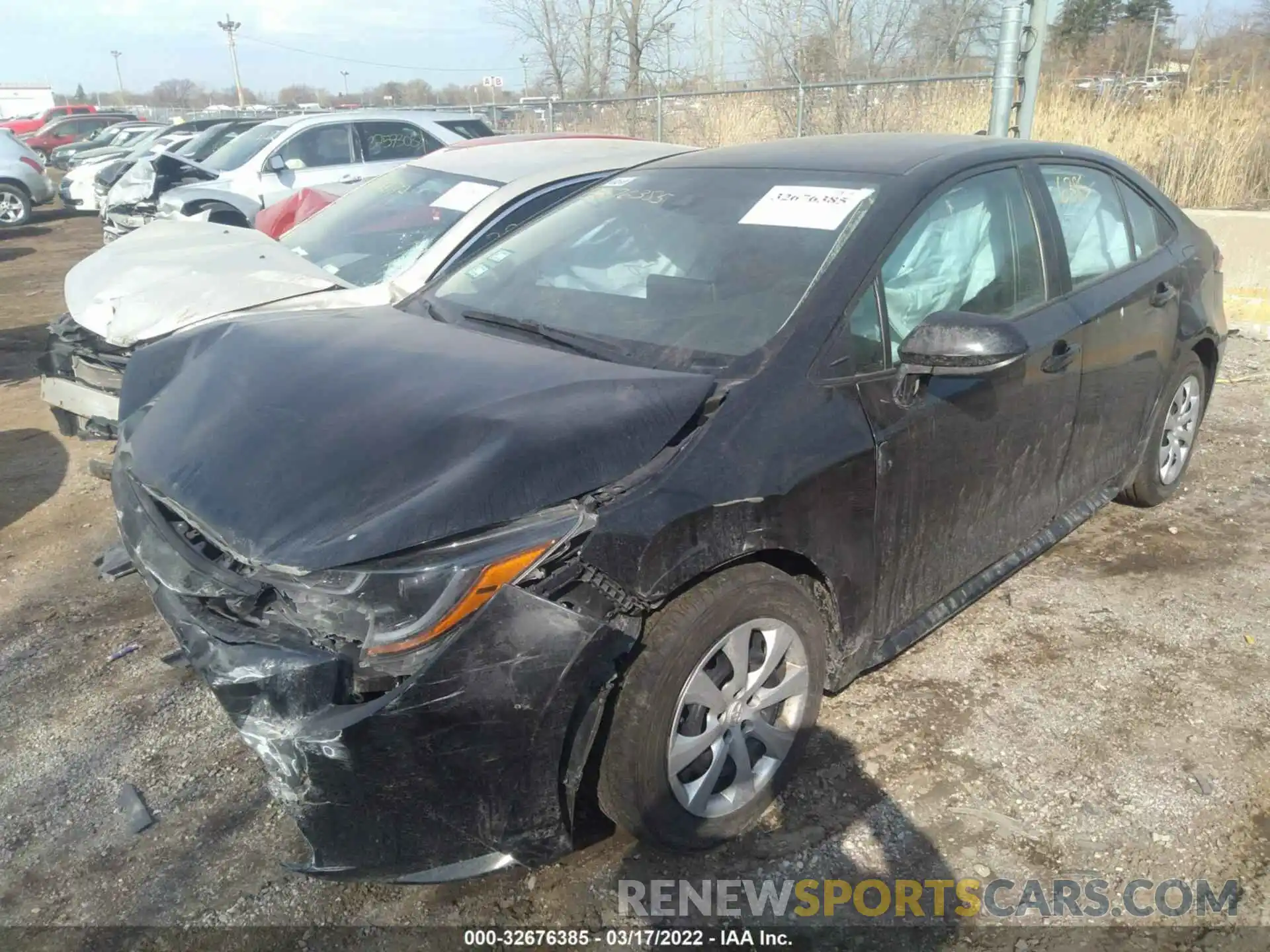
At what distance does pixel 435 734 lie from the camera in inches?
75.4

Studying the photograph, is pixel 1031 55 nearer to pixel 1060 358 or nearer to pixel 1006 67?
pixel 1006 67

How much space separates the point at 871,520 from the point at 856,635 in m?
0.37

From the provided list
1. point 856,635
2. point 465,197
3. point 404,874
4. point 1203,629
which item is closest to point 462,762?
point 404,874

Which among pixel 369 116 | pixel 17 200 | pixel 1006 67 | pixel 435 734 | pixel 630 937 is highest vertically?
pixel 1006 67

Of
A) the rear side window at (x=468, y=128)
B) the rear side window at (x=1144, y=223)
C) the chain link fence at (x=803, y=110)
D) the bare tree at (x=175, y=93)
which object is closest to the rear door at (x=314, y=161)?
the rear side window at (x=468, y=128)

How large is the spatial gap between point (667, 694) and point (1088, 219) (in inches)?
104

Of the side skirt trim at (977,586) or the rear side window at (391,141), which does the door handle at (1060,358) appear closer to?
the side skirt trim at (977,586)

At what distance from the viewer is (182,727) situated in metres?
→ 3.05

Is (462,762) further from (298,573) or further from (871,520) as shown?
(871,520)

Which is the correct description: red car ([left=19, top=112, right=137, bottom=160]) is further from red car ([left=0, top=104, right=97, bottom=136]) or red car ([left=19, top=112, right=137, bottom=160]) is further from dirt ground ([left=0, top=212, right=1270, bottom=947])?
dirt ground ([left=0, top=212, right=1270, bottom=947])

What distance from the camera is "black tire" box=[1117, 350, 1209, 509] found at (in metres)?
4.13

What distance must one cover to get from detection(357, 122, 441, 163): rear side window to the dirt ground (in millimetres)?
7450

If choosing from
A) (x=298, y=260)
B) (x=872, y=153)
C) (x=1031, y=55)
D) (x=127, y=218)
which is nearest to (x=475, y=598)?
(x=872, y=153)

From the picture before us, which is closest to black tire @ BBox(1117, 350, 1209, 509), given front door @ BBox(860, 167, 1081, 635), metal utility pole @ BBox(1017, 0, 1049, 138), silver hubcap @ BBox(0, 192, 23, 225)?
front door @ BBox(860, 167, 1081, 635)
